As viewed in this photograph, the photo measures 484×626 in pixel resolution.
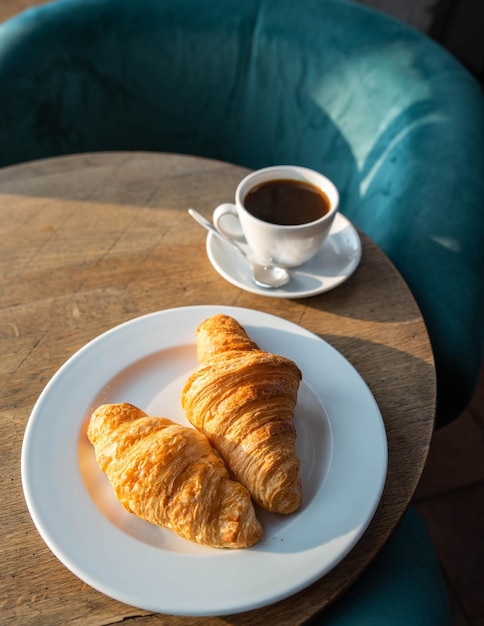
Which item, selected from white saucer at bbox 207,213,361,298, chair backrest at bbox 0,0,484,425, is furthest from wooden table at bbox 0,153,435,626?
chair backrest at bbox 0,0,484,425

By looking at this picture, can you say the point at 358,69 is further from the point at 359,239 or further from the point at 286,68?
the point at 359,239

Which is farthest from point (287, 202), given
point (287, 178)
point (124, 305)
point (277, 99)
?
point (277, 99)

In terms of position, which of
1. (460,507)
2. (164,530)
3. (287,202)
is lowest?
(460,507)

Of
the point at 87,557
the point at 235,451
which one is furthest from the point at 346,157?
the point at 87,557

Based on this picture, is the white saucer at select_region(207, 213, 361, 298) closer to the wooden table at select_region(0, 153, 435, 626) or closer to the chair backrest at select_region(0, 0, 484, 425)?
the wooden table at select_region(0, 153, 435, 626)

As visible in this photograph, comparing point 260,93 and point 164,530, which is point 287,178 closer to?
point 164,530

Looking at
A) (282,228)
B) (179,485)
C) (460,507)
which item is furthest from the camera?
(460,507)

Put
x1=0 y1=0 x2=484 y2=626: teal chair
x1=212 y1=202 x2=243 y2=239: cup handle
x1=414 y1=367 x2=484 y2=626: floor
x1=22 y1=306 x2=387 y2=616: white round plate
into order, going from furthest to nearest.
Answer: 1. x1=414 y1=367 x2=484 y2=626: floor
2. x1=0 y1=0 x2=484 y2=626: teal chair
3. x1=212 y1=202 x2=243 y2=239: cup handle
4. x1=22 y1=306 x2=387 y2=616: white round plate
